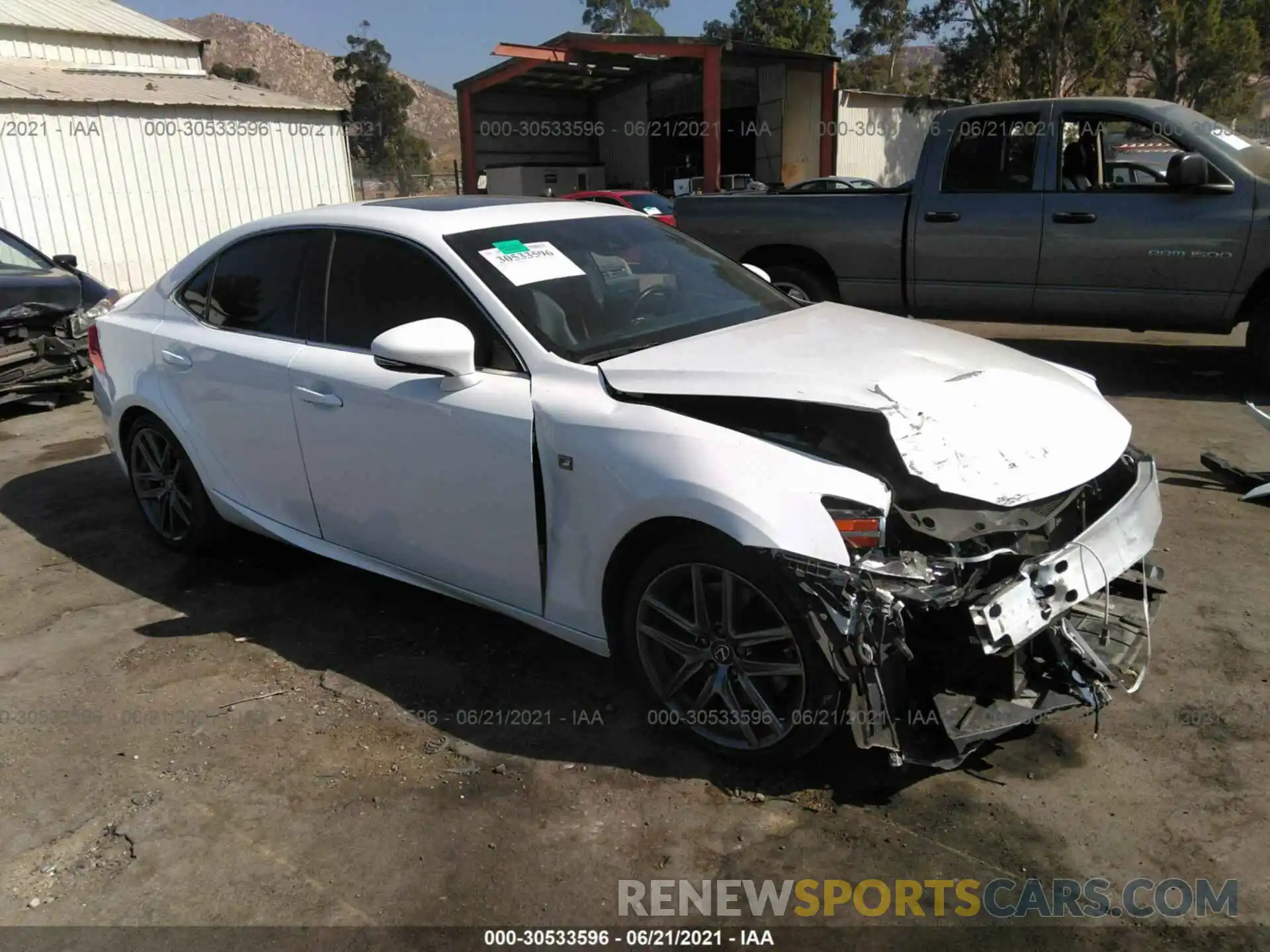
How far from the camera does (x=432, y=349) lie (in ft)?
10.3

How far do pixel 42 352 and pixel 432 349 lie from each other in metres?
6.45

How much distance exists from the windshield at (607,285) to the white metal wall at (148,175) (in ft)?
40.5

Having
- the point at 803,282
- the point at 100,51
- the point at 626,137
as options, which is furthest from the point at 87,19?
the point at 626,137

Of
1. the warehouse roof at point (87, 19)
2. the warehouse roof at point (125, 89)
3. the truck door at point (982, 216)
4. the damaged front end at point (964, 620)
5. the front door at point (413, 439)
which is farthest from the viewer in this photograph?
the warehouse roof at point (87, 19)

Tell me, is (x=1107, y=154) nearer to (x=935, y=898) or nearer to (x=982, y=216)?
(x=982, y=216)

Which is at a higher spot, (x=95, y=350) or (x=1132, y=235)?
(x=1132, y=235)

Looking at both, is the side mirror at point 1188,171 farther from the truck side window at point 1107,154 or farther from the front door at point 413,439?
the front door at point 413,439

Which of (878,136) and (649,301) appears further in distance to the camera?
(878,136)

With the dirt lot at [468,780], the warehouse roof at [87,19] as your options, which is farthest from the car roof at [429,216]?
the warehouse roof at [87,19]

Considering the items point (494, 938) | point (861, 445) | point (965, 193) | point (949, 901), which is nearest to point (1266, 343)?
point (965, 193)

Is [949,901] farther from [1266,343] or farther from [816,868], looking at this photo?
[1266,343]

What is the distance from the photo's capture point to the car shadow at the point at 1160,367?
7.20m

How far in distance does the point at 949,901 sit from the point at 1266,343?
5.99m

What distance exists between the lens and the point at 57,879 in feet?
8.88
